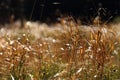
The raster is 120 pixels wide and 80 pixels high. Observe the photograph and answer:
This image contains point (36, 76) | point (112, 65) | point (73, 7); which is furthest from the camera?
point (73, 7)

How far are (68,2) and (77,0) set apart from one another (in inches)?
13.8

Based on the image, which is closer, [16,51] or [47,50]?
[16,51]

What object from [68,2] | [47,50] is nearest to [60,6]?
[68,2]

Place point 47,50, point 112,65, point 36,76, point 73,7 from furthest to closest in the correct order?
point 73,7 → point 47,50 → point 112,65 → point 36,76

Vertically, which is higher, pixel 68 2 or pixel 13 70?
pixel 13 70

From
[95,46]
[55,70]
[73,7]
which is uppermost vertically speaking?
[95,46]

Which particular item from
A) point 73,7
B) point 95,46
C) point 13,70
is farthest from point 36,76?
point 73,7

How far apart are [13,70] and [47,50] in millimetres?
537

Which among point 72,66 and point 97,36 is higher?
point 97,36

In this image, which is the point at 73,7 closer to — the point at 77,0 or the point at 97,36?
the point at 77,0

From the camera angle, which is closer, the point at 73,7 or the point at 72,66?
the point at 72,66

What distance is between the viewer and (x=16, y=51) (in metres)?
4.15

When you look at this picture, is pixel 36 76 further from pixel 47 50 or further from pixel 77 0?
pixel 77 0

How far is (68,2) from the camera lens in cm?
1638
